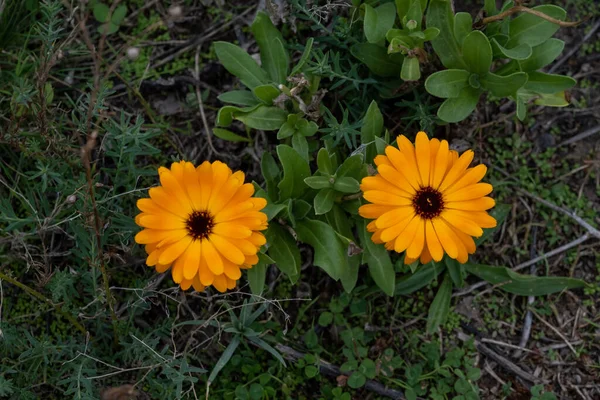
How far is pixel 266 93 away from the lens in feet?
8.84

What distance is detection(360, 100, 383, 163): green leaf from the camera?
104 inches

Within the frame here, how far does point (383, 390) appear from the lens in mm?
2902

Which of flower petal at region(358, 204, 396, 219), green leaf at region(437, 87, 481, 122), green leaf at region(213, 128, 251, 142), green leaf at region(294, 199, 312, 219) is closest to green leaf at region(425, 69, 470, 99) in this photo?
green leaf at region(437, 87, 481, 122)

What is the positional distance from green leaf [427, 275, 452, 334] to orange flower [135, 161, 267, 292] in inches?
42.8

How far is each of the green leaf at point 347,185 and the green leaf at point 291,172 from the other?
0.16 meters

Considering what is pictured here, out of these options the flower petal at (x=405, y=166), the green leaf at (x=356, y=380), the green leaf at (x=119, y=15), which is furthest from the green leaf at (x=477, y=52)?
the green leaf at (x=119, y=15)

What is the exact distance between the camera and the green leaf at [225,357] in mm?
2662

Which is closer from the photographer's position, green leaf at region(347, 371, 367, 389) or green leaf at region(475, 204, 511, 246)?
green leaf at region(347, 371, 367, 389)

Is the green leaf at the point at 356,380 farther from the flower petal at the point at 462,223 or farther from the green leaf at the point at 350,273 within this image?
the flower petal at the point at 462,223

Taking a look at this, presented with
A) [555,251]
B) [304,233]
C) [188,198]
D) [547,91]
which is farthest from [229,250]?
[555,251]

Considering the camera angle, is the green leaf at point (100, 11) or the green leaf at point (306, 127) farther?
the green leaf at point (100, 11)

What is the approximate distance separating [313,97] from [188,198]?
75 cm

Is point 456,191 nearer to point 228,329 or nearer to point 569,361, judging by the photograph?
point 228,329

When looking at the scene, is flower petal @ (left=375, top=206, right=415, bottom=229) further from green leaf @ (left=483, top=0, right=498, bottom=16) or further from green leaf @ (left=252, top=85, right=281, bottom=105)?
green leaf @ (left=483, top=0, right=498, bottom=16)
